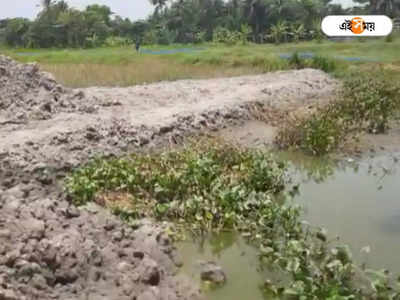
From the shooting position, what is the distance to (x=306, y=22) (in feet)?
130

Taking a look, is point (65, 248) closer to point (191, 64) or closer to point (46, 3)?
point (191, 64)

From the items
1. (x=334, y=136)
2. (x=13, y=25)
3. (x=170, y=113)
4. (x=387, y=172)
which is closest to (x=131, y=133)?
(x=170, y=113)

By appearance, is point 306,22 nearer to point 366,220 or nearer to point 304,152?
point 304,152

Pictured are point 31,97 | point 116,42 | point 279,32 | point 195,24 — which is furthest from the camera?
point 195,24

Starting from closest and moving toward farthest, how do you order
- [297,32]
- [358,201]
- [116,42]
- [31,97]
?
[358,201] → [31,97] → [297,32] → [116,42]

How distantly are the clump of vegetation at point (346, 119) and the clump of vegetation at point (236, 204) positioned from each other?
1.43 m

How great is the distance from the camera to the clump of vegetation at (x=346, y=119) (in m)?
8.42

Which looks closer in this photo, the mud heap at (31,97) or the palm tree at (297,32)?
the mud heap at (31,97)

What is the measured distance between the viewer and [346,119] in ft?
33.4

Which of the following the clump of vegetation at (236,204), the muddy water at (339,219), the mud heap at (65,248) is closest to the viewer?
the mud heap at (65,248)

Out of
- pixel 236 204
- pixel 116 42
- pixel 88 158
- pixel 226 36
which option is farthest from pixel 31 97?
pixel 116 42

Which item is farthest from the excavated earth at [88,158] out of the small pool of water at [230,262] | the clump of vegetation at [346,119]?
the clump of vegetation at [346,119]

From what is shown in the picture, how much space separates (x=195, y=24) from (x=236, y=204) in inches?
1577

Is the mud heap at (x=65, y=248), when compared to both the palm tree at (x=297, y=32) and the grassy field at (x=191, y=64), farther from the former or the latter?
the palm tree at (x=297, y=32)
